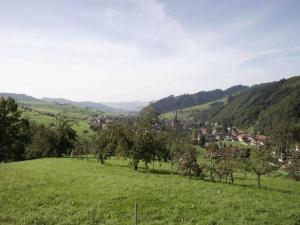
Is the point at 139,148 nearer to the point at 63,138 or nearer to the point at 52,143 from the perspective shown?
the point at 63,138

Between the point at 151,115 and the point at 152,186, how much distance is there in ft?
81.1

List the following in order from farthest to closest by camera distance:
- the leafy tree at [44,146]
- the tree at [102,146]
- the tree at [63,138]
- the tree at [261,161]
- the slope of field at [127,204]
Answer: the tree at [63,138] < the leafy tree at [44,146] < the tree at [102,146] < the tree at [261,161] < the slope of field at [127,204]

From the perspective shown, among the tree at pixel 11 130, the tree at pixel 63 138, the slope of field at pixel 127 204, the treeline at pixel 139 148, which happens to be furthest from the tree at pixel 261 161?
the tree at pixel 63 138

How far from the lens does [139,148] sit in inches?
2291

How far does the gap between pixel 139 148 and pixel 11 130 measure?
42543 mm

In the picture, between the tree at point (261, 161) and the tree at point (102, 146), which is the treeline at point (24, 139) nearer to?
the tree at point (102, 146)

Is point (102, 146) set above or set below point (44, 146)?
above

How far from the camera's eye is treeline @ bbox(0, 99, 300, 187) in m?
50.1

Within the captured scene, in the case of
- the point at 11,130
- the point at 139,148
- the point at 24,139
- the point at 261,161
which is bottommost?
the point at 24,139

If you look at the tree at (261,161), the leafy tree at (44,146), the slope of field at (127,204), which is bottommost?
the leafy tree at (44,146)

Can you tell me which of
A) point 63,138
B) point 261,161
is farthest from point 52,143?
Answer: point 261,161

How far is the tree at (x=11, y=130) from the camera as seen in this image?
81.5 metres

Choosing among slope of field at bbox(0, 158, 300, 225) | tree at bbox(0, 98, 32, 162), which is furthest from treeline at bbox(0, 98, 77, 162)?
slope of field at bbox(0, 158, 300, 225)

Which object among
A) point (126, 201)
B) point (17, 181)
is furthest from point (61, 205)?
point (17, 181)
